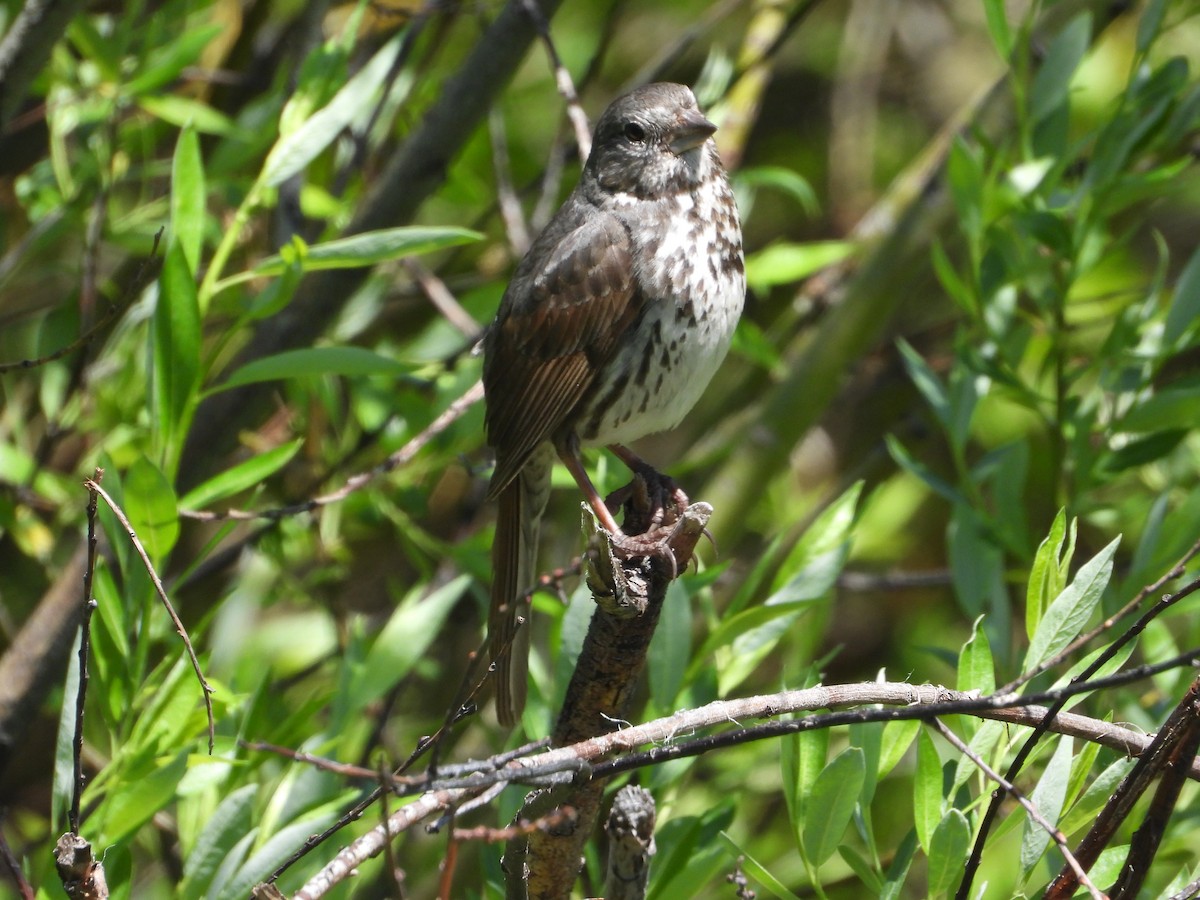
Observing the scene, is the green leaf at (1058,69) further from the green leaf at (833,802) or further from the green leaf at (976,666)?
the green leaf at (833,802)

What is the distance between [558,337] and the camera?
3012 millimetres

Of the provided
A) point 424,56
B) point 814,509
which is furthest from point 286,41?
point 814,509

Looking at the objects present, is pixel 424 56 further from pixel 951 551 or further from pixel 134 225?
pixel 951 551

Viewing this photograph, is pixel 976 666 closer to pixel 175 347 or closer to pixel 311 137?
pixel 175 347

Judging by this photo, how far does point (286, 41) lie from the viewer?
3895mm

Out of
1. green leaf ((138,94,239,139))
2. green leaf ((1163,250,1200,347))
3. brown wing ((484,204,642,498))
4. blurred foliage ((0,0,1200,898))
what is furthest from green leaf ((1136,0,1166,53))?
green leaf ((138,94,239,139))

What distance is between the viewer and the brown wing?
9.80 feet

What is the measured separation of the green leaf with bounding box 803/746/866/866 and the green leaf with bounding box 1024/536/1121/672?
33 cm

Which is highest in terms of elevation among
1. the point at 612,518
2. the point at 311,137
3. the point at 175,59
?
the point at 175,59

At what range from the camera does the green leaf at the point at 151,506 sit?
2328 mm

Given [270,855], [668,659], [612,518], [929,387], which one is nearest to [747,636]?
[668,659]

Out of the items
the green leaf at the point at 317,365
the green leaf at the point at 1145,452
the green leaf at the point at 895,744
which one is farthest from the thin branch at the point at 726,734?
the green leaf at the point at 1145,452

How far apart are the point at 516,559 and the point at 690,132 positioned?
104 centimetres

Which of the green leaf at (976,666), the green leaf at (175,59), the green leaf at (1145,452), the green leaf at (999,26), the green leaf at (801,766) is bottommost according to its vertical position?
the green leaf at (801,766)
